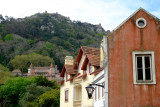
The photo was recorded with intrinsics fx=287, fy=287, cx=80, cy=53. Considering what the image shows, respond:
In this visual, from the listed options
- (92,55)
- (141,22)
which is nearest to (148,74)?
(141,22)

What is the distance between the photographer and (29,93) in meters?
57.2

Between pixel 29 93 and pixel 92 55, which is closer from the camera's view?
pixel 92 55

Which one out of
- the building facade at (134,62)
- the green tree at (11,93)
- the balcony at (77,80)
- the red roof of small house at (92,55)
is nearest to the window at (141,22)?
the building facade at (134,62)

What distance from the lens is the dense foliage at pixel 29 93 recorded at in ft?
162

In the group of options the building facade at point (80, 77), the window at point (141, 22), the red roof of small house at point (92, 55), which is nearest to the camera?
the window at point (141, 22)

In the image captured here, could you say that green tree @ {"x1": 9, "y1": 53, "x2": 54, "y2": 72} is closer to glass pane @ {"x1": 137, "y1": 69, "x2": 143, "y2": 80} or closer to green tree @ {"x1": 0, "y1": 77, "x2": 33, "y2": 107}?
green tree @ {"x1": 0, "y1": 77, "x2": 33, "y2": 107}

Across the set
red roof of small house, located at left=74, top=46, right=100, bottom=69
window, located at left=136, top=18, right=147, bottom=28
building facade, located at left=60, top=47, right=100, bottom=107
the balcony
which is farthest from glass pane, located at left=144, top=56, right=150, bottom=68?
the balcony

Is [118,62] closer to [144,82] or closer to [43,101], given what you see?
[144,82]

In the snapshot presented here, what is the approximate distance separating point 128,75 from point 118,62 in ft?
3.37

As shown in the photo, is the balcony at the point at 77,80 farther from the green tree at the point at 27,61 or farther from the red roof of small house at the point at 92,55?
the green tree at the point at 27,61

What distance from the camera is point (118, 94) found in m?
17.2

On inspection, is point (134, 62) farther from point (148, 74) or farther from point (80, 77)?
point (80, 77)

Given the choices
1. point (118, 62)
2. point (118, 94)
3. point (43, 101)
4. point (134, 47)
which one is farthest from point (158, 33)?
point (43, 101)

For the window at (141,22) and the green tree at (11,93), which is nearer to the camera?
the window at (141,22)
